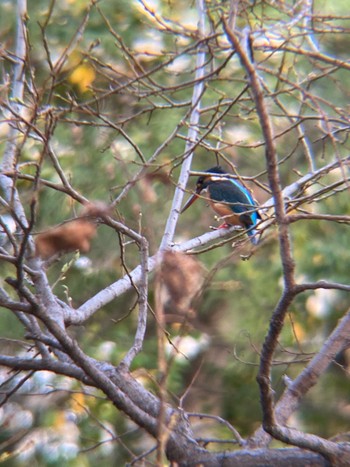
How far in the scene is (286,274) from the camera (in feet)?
6.66

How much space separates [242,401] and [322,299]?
3.14 ft

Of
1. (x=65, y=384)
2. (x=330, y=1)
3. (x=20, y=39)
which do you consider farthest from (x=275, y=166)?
(x=330, y=1)

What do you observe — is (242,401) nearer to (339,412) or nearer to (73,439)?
(339,412)

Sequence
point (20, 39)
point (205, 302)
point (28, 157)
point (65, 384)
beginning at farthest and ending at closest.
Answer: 1. point (205, 302)
2. point (28, 157)
3. point (65, 384)
4. point (20, 39)

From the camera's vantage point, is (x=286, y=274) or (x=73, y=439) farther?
(x=73, y=439)

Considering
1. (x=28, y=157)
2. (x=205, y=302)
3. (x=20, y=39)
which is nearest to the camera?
(x=20, y=39)

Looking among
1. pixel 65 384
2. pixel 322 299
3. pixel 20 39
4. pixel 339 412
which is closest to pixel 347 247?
pixel 322 299

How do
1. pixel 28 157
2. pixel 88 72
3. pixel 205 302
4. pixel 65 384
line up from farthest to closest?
1. pixel 205 302
2. pixel 88 72
3. pixel 28 157
4. pixel 65 384

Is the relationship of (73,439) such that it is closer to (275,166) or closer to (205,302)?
(205,302)

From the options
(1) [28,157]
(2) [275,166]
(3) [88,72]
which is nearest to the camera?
(2) [275,166]

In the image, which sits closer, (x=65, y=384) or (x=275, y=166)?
(x=275, y=166)

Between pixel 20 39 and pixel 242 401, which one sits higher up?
pixel 20 39

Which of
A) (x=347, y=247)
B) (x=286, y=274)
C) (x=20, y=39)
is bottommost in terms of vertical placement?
(x=286, y=274)

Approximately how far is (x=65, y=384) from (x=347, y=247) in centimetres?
215
